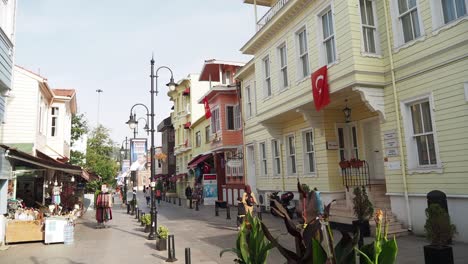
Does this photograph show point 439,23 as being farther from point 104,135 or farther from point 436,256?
point 104,135

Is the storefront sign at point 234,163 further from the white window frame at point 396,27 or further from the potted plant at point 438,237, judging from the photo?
the potted plant at point 438,237

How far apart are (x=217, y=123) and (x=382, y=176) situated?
1473cm

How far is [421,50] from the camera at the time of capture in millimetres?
9984

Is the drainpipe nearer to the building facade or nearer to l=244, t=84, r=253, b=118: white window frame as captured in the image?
the building facade

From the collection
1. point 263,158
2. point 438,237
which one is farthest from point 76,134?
point 438,237

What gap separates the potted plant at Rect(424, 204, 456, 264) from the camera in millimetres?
6047

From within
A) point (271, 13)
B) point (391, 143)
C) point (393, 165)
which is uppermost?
point (271, 13)

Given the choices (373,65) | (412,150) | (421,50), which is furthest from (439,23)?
(412,150)

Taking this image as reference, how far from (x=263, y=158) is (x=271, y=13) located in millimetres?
7897

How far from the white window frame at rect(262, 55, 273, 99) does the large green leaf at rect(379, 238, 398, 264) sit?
14.0 metres

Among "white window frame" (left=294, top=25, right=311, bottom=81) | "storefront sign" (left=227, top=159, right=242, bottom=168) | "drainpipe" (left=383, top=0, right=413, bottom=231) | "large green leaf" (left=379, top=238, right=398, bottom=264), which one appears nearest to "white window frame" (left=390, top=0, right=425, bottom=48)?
"drainpipe" (left=383, top=0, right=413, bottom=231)

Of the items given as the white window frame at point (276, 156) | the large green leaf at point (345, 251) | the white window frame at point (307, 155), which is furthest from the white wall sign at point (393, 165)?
the large green leaf at point (345, 251)

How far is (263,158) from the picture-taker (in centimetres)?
2014

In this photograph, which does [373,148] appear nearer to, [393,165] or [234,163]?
[393,165]
